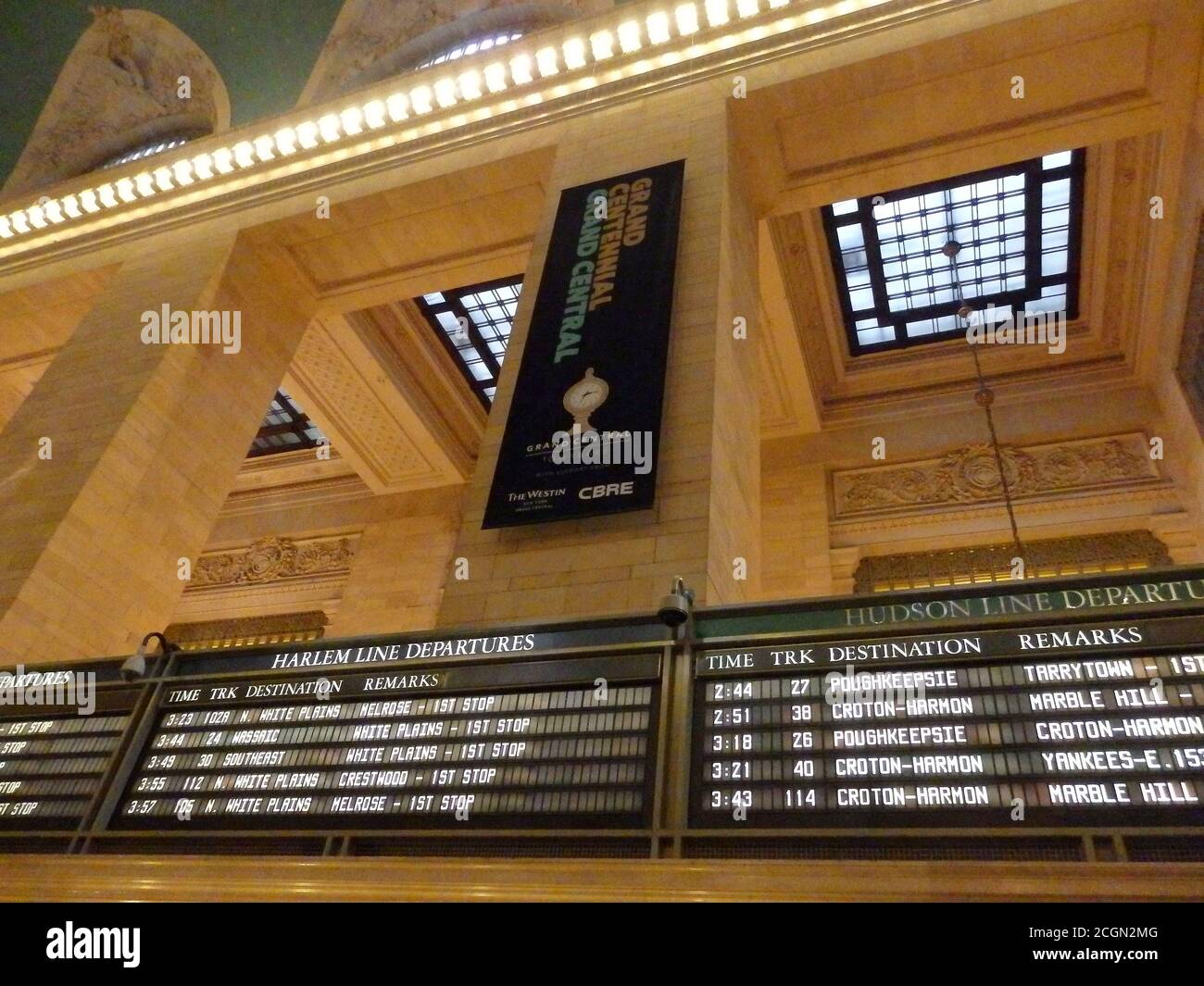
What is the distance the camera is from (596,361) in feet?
21.0

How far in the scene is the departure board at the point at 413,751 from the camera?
367 centimetres

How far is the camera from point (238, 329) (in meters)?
9.47

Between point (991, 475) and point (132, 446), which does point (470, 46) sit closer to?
point (132, 446)

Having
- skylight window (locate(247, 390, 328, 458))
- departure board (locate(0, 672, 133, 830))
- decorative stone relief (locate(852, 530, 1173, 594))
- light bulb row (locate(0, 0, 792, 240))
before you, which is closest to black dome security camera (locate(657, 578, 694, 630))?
departure board (locate(0, 672, 133, 830))

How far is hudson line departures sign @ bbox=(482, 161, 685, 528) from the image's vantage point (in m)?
5.83

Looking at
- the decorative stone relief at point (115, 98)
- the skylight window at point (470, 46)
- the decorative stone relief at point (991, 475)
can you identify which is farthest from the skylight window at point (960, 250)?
the decorative stone relief at point (115, 98)

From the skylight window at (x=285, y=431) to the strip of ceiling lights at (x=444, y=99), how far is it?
392 cm

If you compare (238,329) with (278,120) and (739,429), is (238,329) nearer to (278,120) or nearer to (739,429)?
(278,120)

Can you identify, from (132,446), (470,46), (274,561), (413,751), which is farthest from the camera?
(274,561)

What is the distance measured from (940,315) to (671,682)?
355 inches

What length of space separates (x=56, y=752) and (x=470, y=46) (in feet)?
32.1

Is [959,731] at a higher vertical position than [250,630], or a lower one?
lower

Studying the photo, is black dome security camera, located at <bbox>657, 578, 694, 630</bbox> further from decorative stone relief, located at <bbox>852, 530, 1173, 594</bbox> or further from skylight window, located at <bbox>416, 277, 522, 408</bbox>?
skylight window, located at <bbox>416, 277, 522, 408</bbox>
